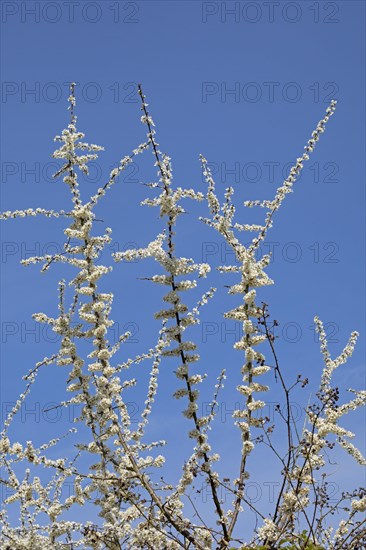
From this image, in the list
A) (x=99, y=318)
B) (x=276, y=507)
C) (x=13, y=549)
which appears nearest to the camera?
(x=276, y=507)

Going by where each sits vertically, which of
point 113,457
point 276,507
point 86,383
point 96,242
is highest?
point 96,242

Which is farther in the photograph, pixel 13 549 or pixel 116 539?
pixel 13 549

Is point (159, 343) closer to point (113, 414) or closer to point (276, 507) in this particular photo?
point (113, 414)

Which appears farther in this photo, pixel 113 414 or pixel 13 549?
pixel 13 549

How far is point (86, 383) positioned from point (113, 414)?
816 mm

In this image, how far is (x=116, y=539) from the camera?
1032 centimetres

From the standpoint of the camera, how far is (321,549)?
9.32 metres

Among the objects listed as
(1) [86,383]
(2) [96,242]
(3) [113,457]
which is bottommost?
(3) [113,457]

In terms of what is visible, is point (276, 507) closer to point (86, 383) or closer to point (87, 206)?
point (86, 383)

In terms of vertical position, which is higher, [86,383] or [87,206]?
[87,206]

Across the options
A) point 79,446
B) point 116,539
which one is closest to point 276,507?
point 116,539

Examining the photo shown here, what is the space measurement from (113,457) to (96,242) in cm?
323

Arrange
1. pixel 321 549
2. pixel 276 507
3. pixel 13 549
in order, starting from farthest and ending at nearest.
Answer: pixel 13 549, pixel 276 507, pixel 321 549

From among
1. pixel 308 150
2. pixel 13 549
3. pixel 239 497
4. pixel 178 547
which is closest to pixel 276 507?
pixel 239 497
